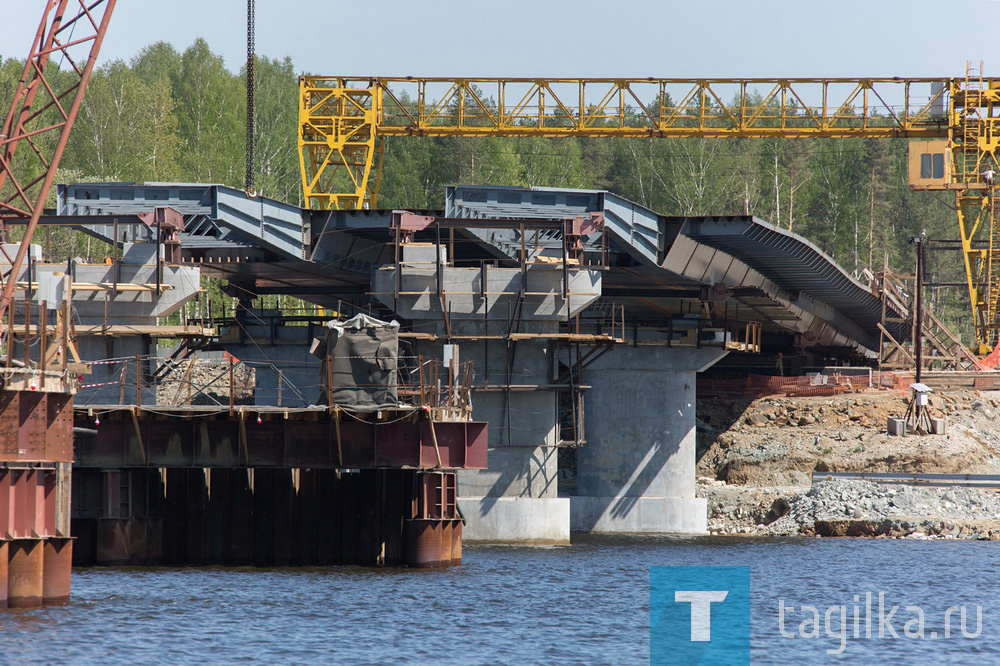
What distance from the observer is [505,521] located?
1940 inches

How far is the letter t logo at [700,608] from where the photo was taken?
30438mm

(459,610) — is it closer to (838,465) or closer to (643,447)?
(643,447)

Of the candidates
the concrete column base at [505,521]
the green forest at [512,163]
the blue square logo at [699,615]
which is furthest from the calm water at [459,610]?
the green forest at [512,163]

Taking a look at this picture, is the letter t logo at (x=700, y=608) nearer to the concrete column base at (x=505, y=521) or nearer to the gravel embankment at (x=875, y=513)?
the concrete column base at (x=505, y=521)

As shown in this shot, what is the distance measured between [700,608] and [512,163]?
80.7 meters

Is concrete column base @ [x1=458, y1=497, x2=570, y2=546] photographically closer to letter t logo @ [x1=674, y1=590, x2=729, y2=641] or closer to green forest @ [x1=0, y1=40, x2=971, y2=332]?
letter t logo @ [x1=674, y1=590, x2=729, y2=641]

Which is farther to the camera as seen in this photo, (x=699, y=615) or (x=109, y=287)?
(x=109, y=287)

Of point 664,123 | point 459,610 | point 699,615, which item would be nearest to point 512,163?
point 664,123

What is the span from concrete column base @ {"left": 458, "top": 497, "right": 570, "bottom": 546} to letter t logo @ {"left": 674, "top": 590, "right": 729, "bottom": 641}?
38.1 ft

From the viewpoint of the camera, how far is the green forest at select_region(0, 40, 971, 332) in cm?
8738

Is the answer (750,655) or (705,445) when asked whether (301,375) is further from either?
(750,655)

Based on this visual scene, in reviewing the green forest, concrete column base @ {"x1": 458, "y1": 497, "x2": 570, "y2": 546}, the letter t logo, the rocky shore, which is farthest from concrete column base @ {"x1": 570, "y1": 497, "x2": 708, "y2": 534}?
the green forest

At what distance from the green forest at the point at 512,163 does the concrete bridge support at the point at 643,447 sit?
83.7ft

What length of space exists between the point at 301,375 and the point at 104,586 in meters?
25.4
